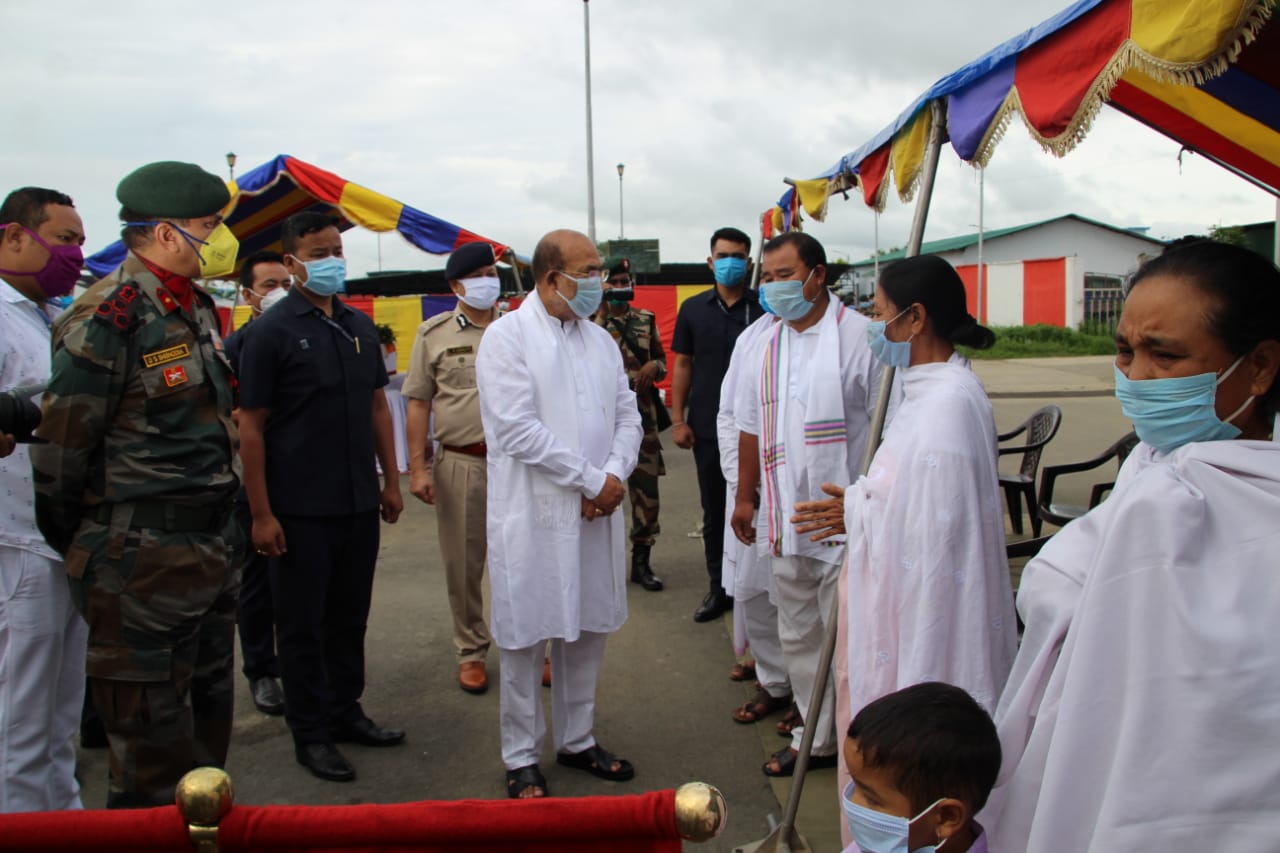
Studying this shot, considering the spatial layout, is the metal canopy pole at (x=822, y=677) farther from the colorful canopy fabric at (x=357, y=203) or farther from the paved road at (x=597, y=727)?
the colorful canopy fabric at (x=357, y=203)

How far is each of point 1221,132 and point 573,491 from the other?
2.84 meters

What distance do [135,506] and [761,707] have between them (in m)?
2.65

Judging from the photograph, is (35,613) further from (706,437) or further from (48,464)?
(706,437)

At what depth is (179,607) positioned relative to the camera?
2559 mm

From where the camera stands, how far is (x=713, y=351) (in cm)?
517

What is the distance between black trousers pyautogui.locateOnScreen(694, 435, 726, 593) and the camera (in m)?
5.08

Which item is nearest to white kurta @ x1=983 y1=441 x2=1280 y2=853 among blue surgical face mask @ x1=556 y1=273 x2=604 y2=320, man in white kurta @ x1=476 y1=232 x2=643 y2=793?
man in white kurta @ x1=476 y1=232 x2=643 y2=793

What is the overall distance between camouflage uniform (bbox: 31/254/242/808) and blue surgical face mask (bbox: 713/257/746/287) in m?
3.12

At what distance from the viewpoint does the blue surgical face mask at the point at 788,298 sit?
3473 mm

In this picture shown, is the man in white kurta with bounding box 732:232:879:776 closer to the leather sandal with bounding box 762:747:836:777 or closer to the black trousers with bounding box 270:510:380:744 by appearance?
the leather sandal with bounding box 762:747:836:777

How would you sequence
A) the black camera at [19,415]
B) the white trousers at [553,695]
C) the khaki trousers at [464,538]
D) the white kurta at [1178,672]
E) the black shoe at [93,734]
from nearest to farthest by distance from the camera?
the white kurta at [1178,672] < the black camera at [19,415] < the white trousers at [553,695] < the black shoe at [93,734] < the khaki trousers at [464,538]

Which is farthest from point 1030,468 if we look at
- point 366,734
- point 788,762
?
point 366,734

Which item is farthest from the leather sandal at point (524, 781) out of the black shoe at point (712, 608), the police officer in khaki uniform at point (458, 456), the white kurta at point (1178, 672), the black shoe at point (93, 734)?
the white kurta at point (1178, 672)

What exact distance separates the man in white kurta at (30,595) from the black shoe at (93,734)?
801mm
